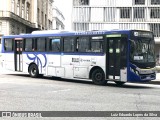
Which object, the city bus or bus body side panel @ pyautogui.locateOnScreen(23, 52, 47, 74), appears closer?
the city bus

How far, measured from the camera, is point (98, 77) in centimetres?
1797

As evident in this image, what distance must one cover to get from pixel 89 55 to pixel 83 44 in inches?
29.3

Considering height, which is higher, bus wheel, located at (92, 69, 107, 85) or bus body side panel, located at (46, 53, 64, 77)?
bus body side panel, located at (46, 53, 64, 77)

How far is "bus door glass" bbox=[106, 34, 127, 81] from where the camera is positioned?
54.8 feet

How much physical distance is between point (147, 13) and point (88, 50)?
48376 millimetres

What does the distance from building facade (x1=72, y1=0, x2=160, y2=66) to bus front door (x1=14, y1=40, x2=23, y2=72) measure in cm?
4182

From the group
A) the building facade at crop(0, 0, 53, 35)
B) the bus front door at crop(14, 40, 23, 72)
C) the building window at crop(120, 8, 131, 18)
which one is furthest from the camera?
the building window at crop(120, 8, 131, 18)

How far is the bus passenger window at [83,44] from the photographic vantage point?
1852 centimetres

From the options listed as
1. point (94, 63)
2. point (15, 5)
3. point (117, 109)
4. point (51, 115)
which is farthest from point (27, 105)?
point (15, 5)

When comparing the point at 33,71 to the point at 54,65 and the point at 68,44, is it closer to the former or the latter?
the point at 54,65

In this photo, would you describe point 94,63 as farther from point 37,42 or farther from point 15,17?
point 15,17

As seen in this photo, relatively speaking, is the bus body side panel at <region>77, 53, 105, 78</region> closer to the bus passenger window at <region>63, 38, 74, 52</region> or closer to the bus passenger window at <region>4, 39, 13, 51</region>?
the bus passenger window at <region>63, 38, 74, 52</region>

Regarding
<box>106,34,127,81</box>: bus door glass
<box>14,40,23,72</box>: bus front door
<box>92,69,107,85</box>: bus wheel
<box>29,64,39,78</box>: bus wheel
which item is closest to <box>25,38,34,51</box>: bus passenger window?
<box>14,40,23,72</box>: bus front door

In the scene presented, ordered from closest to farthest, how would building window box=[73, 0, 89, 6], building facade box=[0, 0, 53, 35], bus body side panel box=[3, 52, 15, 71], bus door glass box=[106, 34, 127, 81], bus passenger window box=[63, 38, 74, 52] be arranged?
bus door glass box=[106, 34, 127, 81] → bus passenger window box=[63, 38, 74, 52] → bus body side panel box=[3, 52, 15, 71] → building facade box=[0, 0, 53, 35] → building window box=[73, 0, 89, 6]
